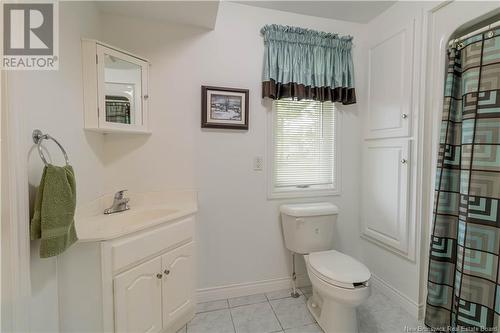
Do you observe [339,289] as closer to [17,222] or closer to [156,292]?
[156,292]

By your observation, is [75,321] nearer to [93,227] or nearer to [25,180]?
[93,227]

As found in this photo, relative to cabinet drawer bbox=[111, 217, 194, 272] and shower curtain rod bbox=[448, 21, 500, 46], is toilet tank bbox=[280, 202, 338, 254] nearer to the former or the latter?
cabinet drawer bbox=[111, 217, 194, 272]

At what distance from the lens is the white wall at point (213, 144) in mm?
1746

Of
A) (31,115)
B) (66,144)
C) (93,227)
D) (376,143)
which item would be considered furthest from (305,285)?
(31,115)

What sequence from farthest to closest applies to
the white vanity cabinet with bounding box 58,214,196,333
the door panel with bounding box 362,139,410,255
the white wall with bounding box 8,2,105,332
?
the door panel with bounding box 362,139,410,255 < the white vanity cabinet with bounding box 58,214,196,333 < the white wall with bounding box 8,2,105,332

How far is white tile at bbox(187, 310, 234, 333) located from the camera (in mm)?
1579

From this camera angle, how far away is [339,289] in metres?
1.41

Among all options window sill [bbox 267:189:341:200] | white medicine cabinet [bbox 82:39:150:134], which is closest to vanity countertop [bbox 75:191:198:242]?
white medicine cabinet [bbox 82:39:150:134]

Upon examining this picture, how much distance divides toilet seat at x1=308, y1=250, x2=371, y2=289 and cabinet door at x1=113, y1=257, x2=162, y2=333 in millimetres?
1000

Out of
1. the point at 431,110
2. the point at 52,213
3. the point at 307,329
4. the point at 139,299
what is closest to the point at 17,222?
the point at 52,213

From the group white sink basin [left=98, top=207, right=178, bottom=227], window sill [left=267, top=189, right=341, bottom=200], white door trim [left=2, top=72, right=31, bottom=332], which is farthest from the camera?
window sill [left=267, top=189, right=341, bottom=200]

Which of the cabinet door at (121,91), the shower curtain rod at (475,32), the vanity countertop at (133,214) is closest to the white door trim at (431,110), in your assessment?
the shower curtain rod at (475,32)

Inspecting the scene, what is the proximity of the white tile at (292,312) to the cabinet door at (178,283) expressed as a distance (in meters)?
0.64

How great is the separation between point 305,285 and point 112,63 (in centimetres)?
226
